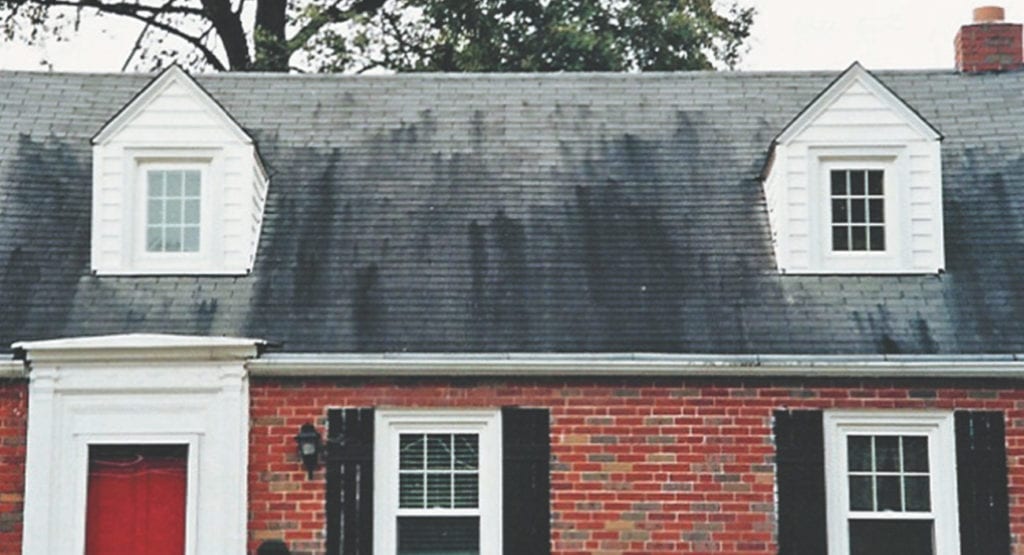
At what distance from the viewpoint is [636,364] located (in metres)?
13.2

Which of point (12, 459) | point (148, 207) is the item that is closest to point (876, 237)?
point (148, 207)

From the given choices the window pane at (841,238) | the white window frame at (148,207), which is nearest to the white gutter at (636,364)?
the window pane at (841,238)

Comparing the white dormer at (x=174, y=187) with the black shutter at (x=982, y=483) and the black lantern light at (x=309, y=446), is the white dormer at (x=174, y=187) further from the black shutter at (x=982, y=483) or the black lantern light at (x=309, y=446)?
the black shutter at (x=982, y=483)

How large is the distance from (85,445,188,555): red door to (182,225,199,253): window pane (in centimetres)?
220

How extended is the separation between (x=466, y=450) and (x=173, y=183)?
419 cm

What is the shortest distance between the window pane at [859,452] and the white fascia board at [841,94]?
10.4 ft

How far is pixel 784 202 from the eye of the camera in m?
14.4

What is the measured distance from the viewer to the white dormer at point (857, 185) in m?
14.3

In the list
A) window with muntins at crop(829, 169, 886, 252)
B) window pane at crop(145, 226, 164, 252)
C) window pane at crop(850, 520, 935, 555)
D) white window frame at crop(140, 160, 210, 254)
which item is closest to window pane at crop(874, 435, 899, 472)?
window pane at crop(850, 520, 935, 555)

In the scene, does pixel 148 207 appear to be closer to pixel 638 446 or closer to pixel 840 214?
pixel 638 446

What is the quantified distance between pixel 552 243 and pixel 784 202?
241 centimetres

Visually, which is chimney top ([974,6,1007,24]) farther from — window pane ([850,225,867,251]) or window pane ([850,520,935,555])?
window pane ([850,520,935,555])

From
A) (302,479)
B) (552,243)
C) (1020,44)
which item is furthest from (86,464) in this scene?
(1020,44)

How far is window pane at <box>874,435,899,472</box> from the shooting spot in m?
13.4
